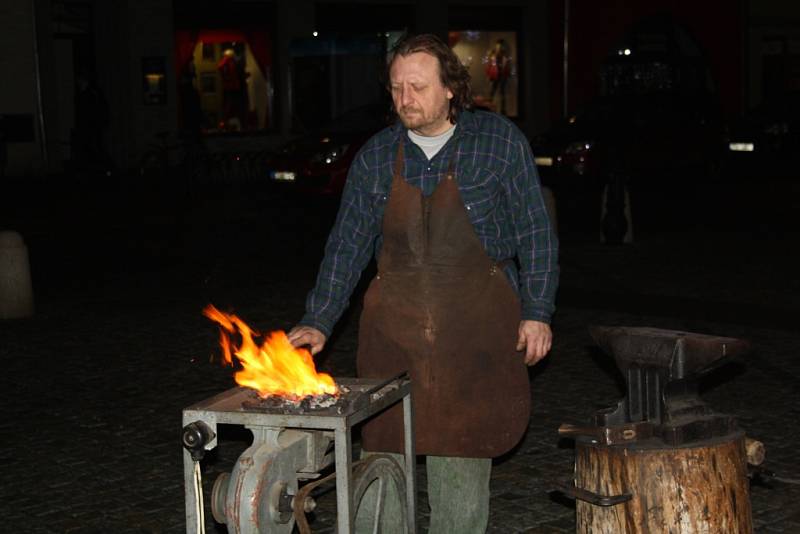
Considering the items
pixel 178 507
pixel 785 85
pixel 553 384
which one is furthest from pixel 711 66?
pixel 178 507

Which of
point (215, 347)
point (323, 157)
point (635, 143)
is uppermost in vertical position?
point (323, 157)

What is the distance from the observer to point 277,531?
3705 millimetres

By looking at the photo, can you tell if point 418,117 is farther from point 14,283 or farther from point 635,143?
point 635,143

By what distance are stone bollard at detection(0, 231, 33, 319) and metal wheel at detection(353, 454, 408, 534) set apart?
692 cm

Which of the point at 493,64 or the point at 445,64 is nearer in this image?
the point at 445,64

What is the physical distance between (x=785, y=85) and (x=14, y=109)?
21044 mm

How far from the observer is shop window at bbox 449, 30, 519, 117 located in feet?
101

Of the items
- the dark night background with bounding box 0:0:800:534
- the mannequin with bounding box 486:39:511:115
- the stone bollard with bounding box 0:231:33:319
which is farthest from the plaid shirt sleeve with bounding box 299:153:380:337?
the mannequin with bounding box 486:39:511:115

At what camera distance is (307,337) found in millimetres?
4250

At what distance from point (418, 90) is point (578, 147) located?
→ 17663 millimetres

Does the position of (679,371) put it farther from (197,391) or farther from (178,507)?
(197,391)

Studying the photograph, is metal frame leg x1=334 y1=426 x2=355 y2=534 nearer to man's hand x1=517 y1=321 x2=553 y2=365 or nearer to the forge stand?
the forge stand

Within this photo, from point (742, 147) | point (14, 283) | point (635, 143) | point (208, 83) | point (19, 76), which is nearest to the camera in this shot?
point (14, 283)

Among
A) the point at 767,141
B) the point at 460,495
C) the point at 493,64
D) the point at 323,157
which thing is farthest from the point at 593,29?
the point at 460,495
